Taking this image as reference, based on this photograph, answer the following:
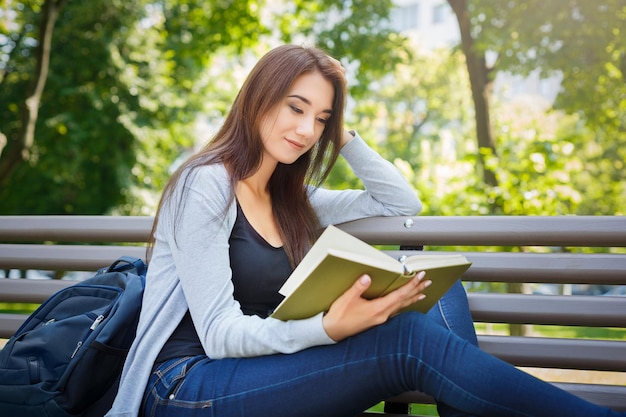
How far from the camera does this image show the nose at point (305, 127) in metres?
2.50

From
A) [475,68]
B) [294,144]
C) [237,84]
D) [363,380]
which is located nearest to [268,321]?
[363,380]

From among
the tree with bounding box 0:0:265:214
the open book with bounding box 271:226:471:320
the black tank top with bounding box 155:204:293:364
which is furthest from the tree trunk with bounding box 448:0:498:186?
the open book with bounding box 271:226:471:320

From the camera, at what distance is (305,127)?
2.51 metres

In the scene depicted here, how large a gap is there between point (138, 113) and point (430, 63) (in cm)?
1555

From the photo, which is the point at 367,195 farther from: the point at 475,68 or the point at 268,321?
the point at 475,68

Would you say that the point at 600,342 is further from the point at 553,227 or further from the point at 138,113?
the point at 138,113

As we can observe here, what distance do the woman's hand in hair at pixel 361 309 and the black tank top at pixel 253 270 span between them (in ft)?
1.52

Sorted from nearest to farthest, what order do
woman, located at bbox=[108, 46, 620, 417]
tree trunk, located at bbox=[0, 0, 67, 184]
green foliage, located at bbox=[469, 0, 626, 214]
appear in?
1. woman, located at bbox=[108, 46, 620, 417]
2. green foliage, located at bbox=[469, 0, 626, 214]
3. tree trunk, located at bbox=[0, 0, 67, 184]

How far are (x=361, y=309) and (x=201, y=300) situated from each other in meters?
0.49

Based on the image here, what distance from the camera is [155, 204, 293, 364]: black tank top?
234cm

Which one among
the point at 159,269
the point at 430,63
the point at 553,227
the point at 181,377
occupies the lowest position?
the point at 181,377

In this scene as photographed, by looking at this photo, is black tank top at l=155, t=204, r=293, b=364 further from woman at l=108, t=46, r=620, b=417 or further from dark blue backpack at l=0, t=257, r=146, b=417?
dark blue backpack at l=0, t=257, r=146, b=417

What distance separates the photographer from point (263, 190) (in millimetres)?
2707

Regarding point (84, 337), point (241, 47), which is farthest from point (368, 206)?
point (241, 47)
